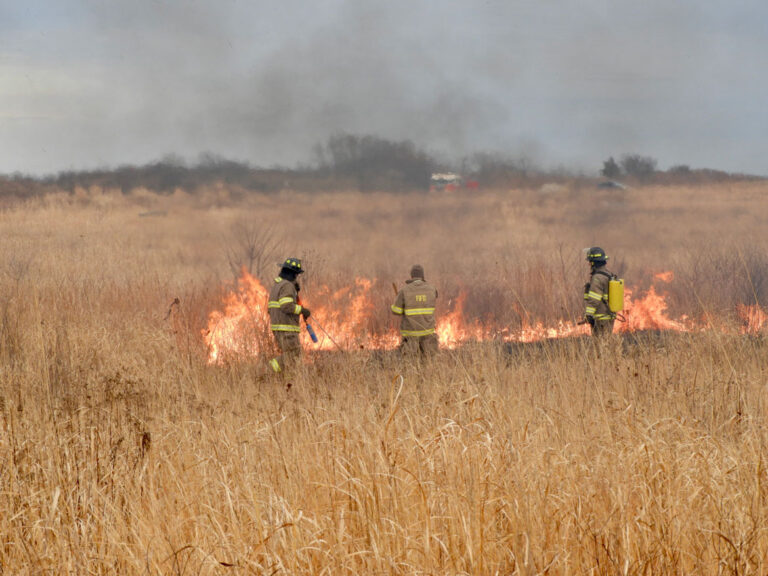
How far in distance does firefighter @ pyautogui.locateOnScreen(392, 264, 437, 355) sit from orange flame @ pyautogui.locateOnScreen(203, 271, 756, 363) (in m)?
0.91

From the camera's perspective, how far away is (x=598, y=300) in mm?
10141

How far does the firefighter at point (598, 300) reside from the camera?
10.1 m

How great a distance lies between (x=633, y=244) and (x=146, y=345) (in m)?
17.9

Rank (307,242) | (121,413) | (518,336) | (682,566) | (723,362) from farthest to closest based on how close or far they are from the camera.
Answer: (307,242) → (518,336) → (723,362) → (121,413) → (682,566)

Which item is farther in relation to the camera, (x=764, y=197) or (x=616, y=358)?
(x=764, y=197)

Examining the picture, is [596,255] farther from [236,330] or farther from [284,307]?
[236,330]

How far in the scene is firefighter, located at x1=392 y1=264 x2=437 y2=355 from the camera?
9531mm

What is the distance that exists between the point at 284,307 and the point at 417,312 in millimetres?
1829

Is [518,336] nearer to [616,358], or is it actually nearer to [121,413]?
[616,358]

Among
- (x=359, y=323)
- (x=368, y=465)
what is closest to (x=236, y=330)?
(x=359, y=323)

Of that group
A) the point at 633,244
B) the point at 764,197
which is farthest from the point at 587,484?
the point at 764,197

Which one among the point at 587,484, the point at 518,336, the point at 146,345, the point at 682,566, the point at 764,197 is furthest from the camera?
the point at 764,197

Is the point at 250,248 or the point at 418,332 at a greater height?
the point at 250,248

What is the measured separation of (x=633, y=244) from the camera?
23156mm
